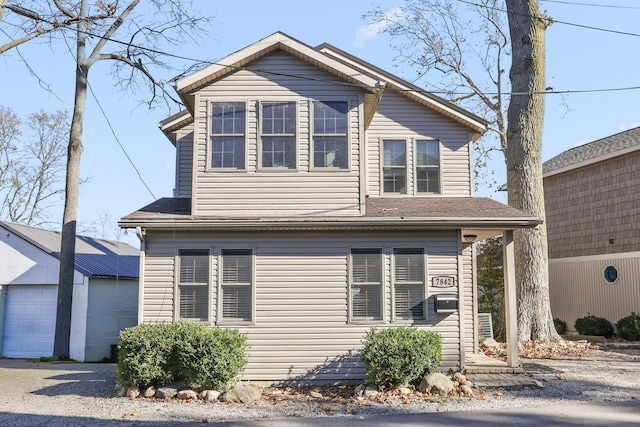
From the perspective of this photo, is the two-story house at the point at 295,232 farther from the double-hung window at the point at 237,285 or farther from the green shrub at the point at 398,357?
the green shrub at the point at 398,357

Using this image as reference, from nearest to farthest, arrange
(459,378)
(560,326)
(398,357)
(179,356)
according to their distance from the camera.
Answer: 1. (398,357)
2. (179,356)
3. (459,378)
4. (560,326)

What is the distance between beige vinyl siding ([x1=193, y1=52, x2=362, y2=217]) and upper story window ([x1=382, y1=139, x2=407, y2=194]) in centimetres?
265

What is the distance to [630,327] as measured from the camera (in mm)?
19312

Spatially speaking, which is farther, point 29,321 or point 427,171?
point 29,321

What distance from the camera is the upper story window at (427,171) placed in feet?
49.3

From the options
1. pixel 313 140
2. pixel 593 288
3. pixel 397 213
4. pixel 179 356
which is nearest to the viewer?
pixel 179 356

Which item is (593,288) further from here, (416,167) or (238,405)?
(238,405)

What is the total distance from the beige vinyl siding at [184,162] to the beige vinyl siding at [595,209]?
47.8ft

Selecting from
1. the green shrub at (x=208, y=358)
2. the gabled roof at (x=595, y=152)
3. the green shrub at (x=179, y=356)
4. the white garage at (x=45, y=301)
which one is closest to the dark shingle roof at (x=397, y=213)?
the green shrub at (x=179, y=356)

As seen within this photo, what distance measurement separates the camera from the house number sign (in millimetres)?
12180

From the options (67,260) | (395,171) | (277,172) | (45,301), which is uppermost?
(395,171)

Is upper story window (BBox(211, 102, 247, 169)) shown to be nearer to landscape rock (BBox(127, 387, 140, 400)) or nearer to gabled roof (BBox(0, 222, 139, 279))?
landscape rock (BBox(127, 387, 140, 400))

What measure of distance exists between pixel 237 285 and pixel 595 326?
46.6 ft

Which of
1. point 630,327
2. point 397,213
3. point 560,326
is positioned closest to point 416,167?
point 397,213
